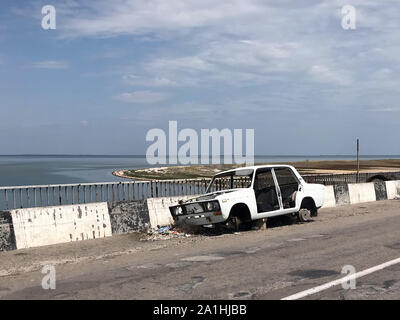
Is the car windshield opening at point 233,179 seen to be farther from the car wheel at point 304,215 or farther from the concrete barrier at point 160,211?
the car wheel at point 304,215

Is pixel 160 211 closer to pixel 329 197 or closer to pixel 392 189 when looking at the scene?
pixel 329 197

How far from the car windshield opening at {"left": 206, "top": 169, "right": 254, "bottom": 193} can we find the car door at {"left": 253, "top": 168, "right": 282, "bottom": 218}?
0.26m

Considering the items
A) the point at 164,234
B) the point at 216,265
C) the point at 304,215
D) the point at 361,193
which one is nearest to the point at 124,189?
the point at 164,234

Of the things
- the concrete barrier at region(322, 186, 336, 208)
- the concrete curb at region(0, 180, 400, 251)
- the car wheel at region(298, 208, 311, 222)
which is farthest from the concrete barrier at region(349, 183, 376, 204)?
the concrete curb at region(0, 180, 400, 251)

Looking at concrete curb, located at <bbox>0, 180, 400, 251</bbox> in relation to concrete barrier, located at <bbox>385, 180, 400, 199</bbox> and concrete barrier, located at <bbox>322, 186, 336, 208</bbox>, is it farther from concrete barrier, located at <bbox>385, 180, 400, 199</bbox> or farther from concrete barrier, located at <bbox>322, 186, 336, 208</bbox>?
concrete barrier, located at <bbox>385, 180, 400, 199</bbox>

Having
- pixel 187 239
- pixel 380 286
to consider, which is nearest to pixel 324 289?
pixel 380 286

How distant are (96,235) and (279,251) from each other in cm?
456

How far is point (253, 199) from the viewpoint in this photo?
479 inches

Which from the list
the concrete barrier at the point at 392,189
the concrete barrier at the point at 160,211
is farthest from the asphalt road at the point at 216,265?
the concrete barrier at the point at 392,189

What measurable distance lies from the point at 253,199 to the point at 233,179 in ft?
4.49

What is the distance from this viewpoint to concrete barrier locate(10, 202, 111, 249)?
10492mm

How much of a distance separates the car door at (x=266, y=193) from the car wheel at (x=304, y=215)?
93cm

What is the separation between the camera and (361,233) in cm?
1123

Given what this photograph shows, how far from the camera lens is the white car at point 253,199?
Result: 11.6 m
